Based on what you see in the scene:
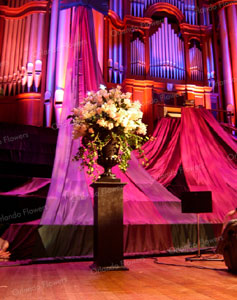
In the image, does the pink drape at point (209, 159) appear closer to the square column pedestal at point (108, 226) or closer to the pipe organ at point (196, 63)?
the square column pedestal at point (108, 226)

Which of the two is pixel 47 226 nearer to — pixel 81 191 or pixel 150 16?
pixel 81 191

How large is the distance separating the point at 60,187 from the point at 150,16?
5830mm

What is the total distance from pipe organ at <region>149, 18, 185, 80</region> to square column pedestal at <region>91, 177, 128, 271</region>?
536cm

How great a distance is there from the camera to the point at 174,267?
3084 millimetres

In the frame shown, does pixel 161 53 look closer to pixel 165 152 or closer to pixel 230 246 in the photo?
pixel 165 152

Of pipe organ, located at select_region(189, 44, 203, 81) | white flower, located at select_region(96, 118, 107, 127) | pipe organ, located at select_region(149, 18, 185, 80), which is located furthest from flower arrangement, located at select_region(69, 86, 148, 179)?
pipe organ, located at select_region(189, 44, 203, 81)

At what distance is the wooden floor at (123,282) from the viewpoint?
198cm

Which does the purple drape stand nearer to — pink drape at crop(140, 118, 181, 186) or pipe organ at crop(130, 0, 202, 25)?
pink drape at crop(140, 118, 181, 186)

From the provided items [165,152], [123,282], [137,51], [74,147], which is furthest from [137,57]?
[123,282]

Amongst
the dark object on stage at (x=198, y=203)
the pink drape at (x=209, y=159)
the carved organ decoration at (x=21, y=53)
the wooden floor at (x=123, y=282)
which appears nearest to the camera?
the wooden floor at (x=123, y=282)

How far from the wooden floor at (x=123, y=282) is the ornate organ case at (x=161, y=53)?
4.47 m

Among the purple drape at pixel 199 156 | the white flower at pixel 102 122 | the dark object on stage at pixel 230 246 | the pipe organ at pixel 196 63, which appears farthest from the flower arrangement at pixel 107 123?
the pipe organ at pixel 196 63

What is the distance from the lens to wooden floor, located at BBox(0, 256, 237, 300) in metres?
1.98

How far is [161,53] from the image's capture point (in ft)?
26.4
